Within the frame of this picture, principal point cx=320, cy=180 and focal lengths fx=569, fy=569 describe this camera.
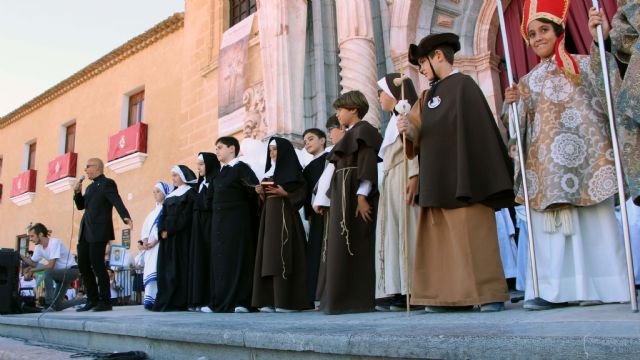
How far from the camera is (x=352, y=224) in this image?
4.17 metres

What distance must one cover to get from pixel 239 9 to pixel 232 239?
7.30m

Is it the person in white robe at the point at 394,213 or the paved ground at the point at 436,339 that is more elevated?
the person in white robe at the point at 394,213

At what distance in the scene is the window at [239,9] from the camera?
1108 centimetres

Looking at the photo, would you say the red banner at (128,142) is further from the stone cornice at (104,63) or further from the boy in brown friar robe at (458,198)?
the boy in brown friar robe at (458,198)

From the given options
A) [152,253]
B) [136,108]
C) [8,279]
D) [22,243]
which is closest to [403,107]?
[152,253]

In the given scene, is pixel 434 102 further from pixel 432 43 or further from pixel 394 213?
pixel 394 213

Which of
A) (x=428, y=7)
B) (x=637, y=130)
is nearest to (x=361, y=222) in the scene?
(x=637, y=130)

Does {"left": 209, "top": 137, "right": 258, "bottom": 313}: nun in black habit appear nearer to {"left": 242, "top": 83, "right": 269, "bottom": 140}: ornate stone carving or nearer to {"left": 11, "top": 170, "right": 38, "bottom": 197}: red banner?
{"left": 242, "top": 83, "right": 269, "bottom": 140}: ornate stone carving

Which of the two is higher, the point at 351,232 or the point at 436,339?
the point at 351,232

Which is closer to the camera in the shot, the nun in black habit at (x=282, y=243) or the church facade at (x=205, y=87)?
the nun in black habit at (x=282, y=243)

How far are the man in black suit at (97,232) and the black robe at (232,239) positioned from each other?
4.38ft

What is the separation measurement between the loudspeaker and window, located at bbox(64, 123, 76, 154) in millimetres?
11628

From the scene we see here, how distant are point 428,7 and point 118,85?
11.5 meters

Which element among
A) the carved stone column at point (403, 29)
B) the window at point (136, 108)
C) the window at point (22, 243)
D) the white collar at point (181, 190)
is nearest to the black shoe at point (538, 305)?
the white collar at point (181, 190)
